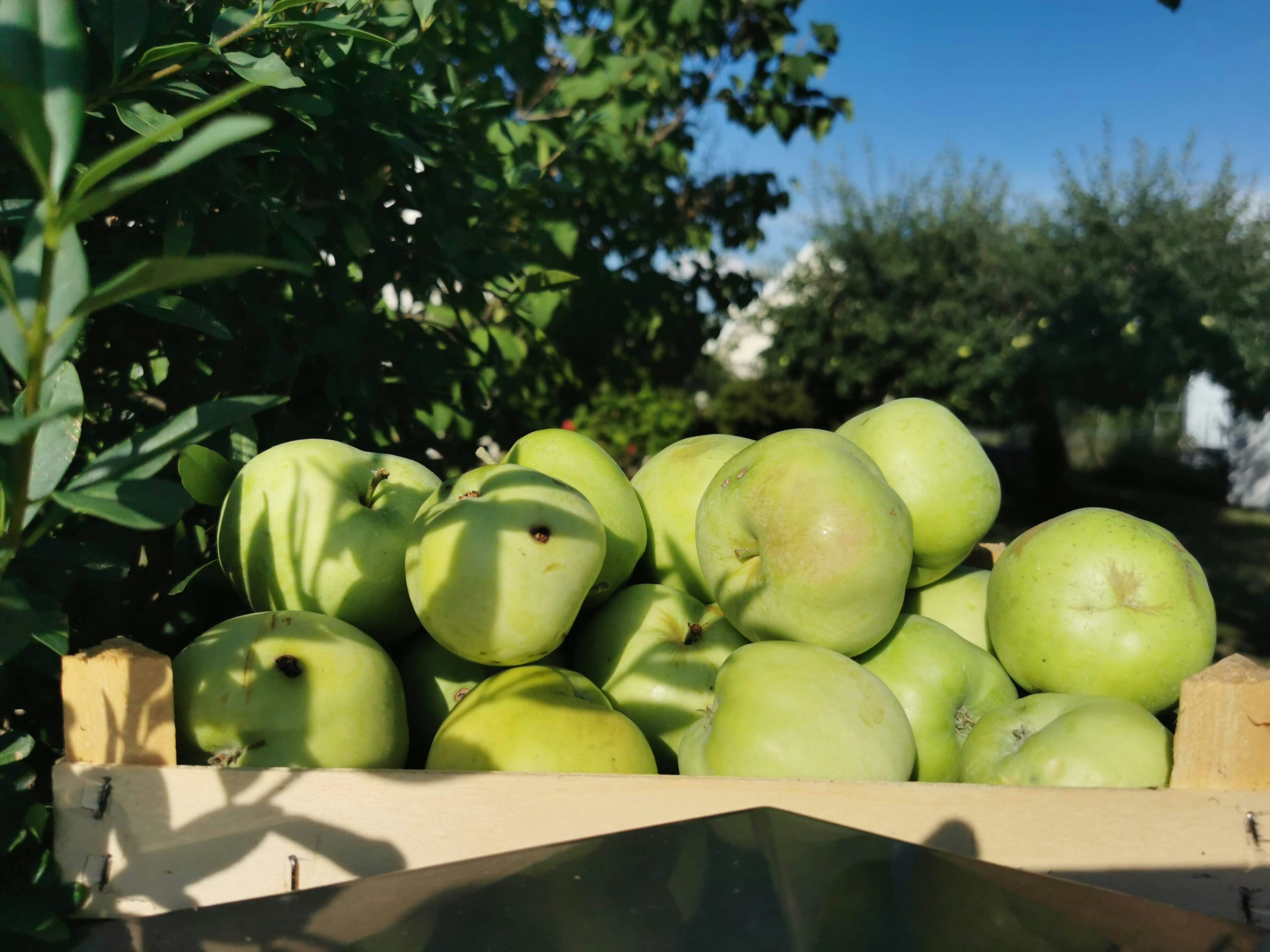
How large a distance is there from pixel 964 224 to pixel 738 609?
14.8 metres

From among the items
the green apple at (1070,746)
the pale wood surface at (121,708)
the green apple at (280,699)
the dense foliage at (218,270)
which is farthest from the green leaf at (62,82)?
the green apple at (1070,746)

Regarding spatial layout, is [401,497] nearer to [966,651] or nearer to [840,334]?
[966,651]

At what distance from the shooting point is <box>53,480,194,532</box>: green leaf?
0.54 meters

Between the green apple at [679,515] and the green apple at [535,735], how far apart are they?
459mm

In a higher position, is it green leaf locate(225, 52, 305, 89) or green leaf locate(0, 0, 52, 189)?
green leaf locate(225, 52, 305, 89)

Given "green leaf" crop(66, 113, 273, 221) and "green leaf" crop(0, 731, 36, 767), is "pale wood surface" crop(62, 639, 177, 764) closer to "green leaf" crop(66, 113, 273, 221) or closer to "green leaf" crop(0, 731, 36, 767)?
"green leaf" crop(0, 731, 36, 767)

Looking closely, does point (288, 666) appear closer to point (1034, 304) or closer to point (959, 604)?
point (959, 604)

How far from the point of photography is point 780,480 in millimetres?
1398

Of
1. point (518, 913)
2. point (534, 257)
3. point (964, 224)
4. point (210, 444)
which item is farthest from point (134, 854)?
point (964, 224)

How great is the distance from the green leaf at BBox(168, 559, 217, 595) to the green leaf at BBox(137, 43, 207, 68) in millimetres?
700

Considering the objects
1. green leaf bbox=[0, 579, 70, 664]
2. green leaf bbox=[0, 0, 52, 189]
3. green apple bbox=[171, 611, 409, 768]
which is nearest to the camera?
green leaf bbox=[0, 0, 52, 189]

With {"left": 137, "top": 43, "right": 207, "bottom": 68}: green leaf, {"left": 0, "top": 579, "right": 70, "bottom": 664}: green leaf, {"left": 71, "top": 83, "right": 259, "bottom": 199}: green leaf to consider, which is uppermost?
{"left": 137, "top": 43, "right": 207, "bottom": 68}: green leaf

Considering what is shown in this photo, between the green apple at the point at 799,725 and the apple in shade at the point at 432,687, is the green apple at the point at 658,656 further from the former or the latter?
the apple in shade at the point at 432,687

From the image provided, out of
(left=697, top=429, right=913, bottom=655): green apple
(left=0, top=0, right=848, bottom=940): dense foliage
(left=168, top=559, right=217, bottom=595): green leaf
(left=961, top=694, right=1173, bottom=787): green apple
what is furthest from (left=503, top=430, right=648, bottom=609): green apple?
(left=961, top=694, right=1173, bottom=787): green apple
